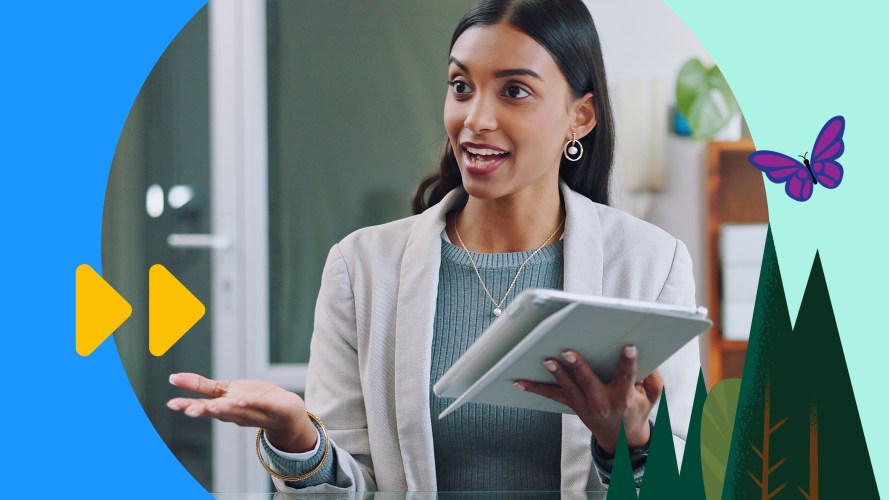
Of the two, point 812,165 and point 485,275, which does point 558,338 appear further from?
point 812,165

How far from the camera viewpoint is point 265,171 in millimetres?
1530

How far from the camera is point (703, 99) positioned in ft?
4.68

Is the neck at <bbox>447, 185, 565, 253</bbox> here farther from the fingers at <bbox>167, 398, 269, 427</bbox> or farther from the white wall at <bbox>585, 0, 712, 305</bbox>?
the fingers at <bbox>167, 398, 269, 427</bbox>

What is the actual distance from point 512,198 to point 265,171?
0.41 m

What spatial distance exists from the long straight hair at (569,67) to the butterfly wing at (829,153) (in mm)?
267

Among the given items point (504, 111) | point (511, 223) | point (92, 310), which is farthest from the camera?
point (92, 310)

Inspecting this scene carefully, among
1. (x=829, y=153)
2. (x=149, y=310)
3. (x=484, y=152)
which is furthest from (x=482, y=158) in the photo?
(x=149, y=310)

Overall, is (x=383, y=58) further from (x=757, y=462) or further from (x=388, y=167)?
(x=757, y=462)

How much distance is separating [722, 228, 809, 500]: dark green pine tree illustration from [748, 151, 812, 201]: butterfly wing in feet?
0.79

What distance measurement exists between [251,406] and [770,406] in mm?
572

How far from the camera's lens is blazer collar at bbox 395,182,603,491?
131cm

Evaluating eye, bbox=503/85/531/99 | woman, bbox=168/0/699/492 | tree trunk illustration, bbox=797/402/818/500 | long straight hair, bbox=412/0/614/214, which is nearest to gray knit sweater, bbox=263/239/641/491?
woman, bbox=168/0/699/492

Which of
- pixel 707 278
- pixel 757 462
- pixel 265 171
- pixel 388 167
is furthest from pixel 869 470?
pixel 265 171

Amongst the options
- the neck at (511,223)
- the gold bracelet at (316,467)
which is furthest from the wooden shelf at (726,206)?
the gold bracelet at (316,467)
